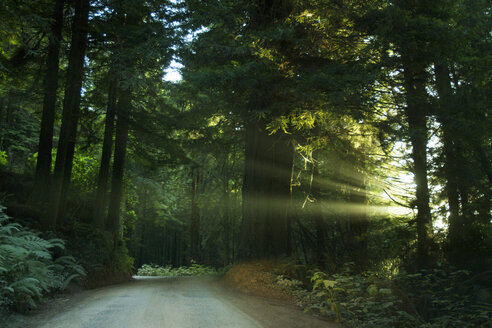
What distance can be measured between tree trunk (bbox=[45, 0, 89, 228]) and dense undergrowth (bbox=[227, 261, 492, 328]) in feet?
19.9

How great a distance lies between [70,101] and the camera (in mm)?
12594

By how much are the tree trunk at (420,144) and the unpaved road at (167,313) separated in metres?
5.99

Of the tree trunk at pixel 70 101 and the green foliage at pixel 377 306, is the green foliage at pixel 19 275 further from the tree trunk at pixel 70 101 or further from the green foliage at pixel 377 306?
the green foliage at pixel 377 306

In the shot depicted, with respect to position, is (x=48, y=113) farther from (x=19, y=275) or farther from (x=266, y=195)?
(x=266, y=195)

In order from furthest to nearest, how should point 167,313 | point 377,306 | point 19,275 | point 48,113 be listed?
point 48,113, point 19,275, point 377,306, point 167,313

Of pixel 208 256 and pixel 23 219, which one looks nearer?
pixel 23 219

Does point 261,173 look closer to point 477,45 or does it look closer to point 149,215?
point 477,45

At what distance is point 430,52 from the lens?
932 cm

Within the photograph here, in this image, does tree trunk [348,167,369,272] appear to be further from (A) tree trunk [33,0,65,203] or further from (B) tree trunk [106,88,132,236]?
(A) tree trunk [33,0,65,203]

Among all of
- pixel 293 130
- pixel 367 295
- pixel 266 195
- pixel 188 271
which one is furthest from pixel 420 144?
pixel 188 271

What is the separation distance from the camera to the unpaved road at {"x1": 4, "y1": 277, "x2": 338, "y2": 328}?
570cm

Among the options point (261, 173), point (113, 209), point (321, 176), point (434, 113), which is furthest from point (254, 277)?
point (113, 209)

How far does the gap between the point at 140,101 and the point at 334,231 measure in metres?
12.1

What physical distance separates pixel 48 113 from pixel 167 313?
33.3 ft
